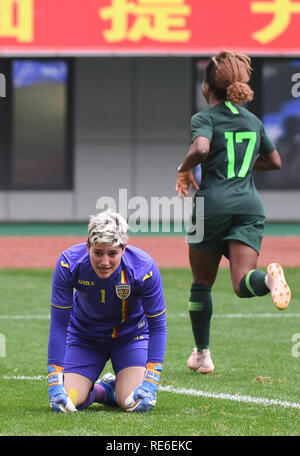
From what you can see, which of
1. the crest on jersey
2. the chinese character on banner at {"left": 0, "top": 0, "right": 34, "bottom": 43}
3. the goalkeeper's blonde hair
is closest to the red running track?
the chinese character on banner at {"left": 0, "top": 0, "right": 34, "bottom": 43}

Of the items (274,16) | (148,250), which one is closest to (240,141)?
(148,250)

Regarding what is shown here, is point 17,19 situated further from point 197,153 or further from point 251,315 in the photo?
point 197,153

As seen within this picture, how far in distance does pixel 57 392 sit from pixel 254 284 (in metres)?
1.43

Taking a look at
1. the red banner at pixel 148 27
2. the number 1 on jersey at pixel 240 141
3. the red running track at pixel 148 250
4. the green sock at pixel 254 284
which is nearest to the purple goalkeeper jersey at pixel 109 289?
the green sock at pixel 254 284

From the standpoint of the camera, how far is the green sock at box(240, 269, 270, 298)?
6.42 m

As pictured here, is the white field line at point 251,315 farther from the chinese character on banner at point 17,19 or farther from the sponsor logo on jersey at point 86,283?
the chinese character on banner at point 17,19

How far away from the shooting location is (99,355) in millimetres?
6492

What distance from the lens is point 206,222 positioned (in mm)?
7195

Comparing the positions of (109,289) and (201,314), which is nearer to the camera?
(109,289)

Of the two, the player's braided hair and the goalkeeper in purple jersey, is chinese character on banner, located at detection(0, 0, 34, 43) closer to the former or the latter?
the player's braided hair

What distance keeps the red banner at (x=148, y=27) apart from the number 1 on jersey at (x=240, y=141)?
10595 millimetres

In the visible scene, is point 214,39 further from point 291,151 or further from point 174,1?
point 291,151

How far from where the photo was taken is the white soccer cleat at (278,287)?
5.93 meters

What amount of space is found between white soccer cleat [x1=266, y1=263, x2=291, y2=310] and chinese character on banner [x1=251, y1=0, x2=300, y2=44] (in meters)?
12.0
